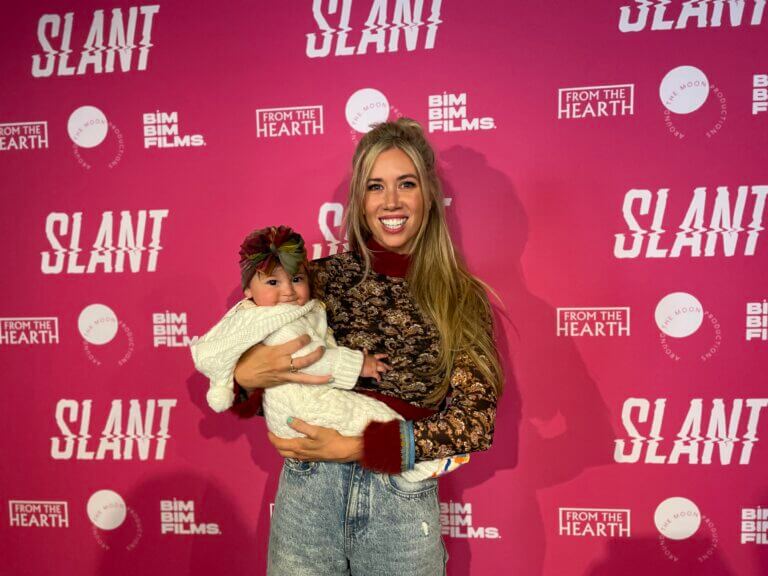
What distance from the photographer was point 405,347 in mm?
1508

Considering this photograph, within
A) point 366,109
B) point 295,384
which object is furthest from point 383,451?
point 366,109

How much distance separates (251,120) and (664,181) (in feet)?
4.81

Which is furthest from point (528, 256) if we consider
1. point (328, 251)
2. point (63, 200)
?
point (63, 200)

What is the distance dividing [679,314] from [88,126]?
225cm

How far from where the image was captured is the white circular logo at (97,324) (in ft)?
7.03

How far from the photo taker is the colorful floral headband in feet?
4.55

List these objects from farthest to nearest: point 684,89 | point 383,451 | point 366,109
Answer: point 366,109
point 684,89
point 383,451

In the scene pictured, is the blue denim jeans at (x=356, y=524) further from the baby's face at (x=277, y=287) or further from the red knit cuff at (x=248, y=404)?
the baby's face at (x=277, y=287)

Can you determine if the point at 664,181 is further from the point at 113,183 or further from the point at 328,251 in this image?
the point at 113,183

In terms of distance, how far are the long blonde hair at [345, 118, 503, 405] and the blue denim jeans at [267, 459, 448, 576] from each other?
0.27 metres

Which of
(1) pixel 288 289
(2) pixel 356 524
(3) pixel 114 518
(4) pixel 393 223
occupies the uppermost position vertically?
(4) pixel 393 223

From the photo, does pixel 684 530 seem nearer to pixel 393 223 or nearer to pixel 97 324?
pixel 393 223

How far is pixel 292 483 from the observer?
1.43 m

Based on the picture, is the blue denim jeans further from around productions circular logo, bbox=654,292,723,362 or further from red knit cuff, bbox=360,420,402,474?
around productions circular logo, bbox=654,292,723,362
